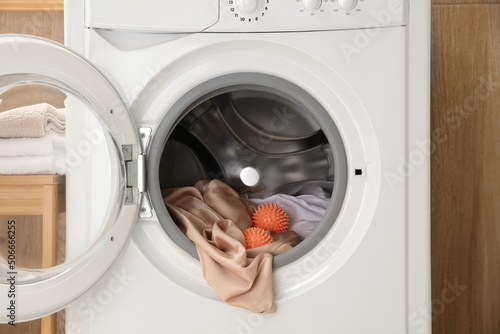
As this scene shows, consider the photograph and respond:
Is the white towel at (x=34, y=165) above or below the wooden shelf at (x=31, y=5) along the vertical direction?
below

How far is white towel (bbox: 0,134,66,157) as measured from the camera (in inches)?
31.3

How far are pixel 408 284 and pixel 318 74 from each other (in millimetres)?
420

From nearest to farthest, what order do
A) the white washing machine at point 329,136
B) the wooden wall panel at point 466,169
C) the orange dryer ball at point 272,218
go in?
the white washing machine at point 329,136
the orange dryer ball at point 272,218
the wooden wall panel at point 466,169

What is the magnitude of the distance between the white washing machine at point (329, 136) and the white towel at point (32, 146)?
0.07 ft

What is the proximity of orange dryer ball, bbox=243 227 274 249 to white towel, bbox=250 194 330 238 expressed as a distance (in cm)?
10

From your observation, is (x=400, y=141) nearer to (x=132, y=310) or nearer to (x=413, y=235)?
(x=413, y=235)

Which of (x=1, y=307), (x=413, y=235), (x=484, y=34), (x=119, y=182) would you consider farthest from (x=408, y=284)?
(x=484, y=34)

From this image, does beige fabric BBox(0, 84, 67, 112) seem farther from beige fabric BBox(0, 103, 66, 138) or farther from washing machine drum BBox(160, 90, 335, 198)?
washing machine drum BBox(160, 90, 335, 198)

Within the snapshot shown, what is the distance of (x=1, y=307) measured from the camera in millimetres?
734

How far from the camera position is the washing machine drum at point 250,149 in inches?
41.7

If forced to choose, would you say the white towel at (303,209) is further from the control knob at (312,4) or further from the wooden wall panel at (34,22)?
the wooden wall panel at (34,22)

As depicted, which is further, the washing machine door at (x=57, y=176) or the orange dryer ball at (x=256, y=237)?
the orange dryer ball at (x=256, y=237)

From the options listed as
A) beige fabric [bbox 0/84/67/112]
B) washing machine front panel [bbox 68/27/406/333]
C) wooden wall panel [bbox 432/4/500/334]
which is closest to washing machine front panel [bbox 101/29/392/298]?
washing machine front panel [bbox 68/27/406/333]

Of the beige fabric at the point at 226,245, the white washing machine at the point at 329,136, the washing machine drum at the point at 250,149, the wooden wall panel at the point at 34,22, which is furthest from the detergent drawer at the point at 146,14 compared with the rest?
the wooden wall panel at the point at 34,22
